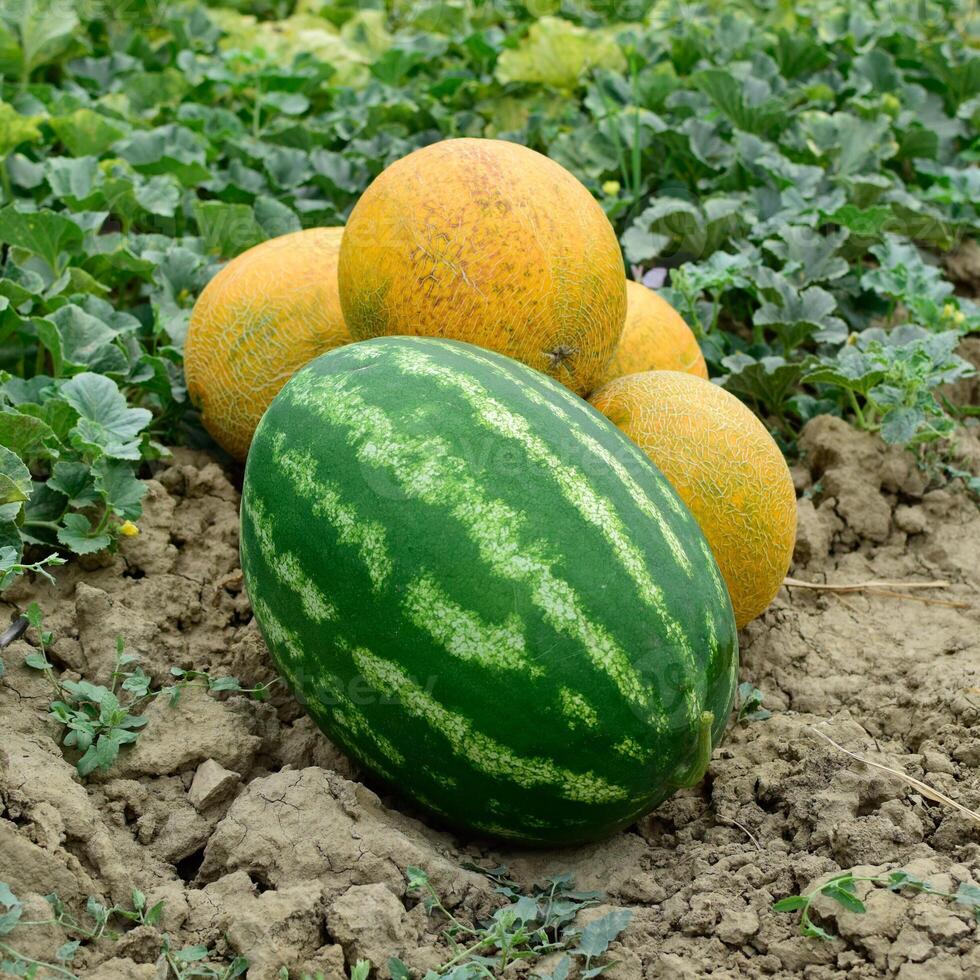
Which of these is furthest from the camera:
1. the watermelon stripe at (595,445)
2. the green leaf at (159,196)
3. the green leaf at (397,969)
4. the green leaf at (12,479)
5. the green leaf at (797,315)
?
the green leaf at (159,196)

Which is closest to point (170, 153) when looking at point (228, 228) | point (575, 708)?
point (228, 228)

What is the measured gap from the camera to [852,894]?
2.05 m

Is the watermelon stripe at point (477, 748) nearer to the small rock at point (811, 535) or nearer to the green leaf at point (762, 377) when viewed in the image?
the small rock at point (811, 535)

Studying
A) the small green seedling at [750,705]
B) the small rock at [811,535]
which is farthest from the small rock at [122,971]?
the small rock at [811,535]

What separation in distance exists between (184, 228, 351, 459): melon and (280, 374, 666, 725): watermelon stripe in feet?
3.18

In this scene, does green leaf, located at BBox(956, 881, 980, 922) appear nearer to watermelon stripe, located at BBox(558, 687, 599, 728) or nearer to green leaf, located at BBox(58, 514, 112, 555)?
watermelon stripe, located at BBox(558, 687, 599, 728)

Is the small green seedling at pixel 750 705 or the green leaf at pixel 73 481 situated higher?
the green leaf at pixel 73 481

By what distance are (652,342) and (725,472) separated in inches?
23.6

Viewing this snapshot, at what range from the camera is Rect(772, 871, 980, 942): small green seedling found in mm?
2020

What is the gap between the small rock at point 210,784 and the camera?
234 cm

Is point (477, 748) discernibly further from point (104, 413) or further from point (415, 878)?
point (104, 413)

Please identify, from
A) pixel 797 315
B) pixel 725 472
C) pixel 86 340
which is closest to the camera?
pixel 725 472

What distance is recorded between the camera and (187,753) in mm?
2434

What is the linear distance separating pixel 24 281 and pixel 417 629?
1953mm
